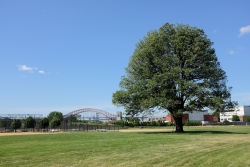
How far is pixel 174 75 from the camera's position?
3538 centimetres

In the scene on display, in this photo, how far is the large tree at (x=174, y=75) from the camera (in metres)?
35.8

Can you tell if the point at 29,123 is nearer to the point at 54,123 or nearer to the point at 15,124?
the point at 15,124

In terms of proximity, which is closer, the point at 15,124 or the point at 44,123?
the point at 15,124

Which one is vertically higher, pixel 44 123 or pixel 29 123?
pixel 29 123

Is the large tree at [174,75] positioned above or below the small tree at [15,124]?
above

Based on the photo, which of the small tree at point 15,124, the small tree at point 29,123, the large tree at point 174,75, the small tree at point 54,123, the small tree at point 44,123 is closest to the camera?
the large tree at point 174,75

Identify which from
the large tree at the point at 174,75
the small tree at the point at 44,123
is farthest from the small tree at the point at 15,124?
the large tree at the point at 174,75

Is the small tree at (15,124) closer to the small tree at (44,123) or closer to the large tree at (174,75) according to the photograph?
the small tree at (44,123)

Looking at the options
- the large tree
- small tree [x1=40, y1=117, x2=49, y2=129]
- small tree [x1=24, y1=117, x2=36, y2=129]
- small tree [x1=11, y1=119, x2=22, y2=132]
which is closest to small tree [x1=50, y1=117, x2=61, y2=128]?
small tree [x1=40, y1=117, x2=49, y2=129]

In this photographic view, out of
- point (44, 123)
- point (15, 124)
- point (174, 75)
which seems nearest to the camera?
point (174, 75)

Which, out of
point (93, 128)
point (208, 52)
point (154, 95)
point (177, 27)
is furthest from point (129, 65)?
point (93, 128)

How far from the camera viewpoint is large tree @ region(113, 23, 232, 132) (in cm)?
3575

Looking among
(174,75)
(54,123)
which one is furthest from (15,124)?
(174,75)

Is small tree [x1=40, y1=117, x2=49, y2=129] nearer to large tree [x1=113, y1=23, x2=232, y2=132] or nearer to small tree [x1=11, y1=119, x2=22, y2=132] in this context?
small tree [x1=11, y1=119, x2=22, y2=132]
